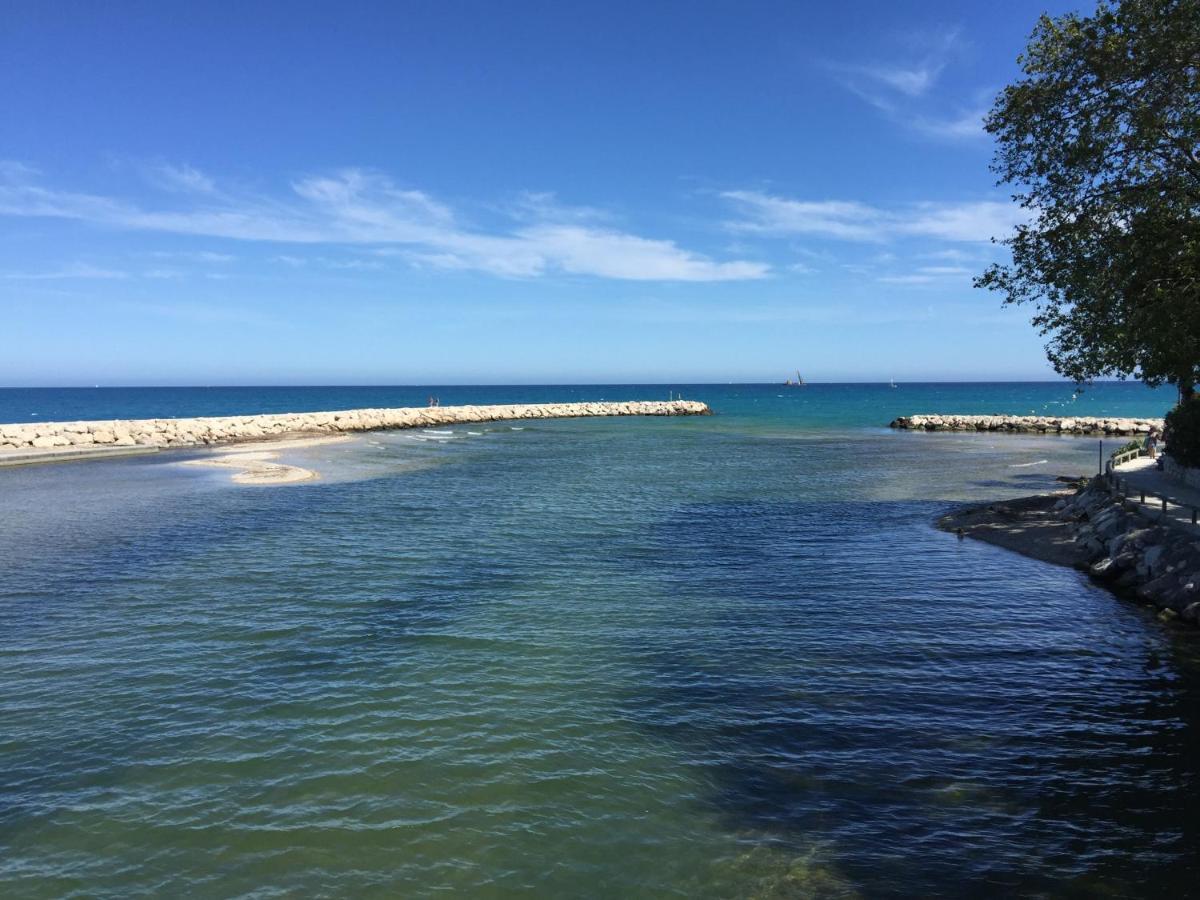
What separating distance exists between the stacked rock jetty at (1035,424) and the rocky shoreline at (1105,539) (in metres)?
54.3

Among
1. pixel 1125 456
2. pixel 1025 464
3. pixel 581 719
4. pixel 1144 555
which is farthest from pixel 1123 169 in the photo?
pixel 1025 464

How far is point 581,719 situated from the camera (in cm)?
1260

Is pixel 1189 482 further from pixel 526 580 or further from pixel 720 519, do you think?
pixel 526 580

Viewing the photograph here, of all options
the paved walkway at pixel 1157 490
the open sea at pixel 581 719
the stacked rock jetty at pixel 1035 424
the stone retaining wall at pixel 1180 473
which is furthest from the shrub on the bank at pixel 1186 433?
the stacked rock jetty at pixel 1035 424

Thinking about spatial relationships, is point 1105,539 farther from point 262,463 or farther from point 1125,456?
point 262,463

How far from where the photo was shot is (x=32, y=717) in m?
12.6

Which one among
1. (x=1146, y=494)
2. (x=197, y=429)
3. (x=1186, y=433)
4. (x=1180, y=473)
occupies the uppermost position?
(x=1186, y=433)

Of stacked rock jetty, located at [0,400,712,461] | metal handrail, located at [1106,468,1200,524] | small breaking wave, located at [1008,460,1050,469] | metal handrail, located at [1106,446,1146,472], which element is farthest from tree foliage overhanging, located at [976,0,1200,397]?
stacked rock jetty, located at [0,400,712,461]

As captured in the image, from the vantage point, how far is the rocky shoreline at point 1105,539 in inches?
750

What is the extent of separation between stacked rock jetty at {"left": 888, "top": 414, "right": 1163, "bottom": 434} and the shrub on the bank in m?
56.6

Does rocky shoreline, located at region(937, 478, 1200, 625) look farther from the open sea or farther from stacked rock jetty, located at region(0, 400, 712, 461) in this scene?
stacked rock jetty, located at region(0, 400, 712, 461)

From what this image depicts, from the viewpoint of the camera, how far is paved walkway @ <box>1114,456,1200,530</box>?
23.9m

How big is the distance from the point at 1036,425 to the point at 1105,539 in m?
68.0

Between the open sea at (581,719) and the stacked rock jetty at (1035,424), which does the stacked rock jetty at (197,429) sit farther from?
the stacked rock jetty at (1035,424)
